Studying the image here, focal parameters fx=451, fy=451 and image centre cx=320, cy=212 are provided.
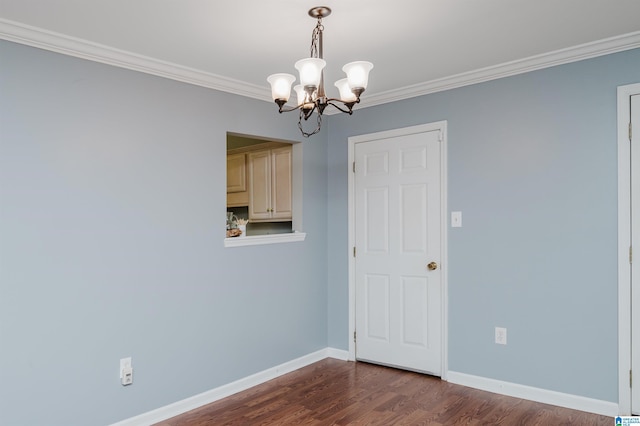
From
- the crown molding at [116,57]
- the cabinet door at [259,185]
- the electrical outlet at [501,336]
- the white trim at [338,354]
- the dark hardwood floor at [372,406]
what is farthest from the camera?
the cabinet door at [259,185]

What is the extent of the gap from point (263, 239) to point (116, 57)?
1.70m

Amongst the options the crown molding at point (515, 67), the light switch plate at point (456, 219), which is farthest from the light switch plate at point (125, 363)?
the crown molding at point (515, 67)

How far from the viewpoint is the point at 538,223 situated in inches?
124

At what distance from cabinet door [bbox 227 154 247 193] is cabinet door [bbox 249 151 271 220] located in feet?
0.42

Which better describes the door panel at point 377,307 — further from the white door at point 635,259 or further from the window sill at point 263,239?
the white door at point 635,259

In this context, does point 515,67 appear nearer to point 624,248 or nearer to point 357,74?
point 624,248

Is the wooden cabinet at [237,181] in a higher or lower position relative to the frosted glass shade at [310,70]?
lower

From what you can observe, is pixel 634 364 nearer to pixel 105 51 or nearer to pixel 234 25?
pixel 234 25

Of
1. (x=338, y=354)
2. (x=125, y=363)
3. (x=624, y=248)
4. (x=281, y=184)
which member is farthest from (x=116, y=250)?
(x=624, y=248)

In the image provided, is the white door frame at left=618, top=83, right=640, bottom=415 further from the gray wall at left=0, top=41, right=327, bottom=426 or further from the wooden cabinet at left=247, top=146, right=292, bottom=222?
the wooden cabinet at left=247, top=146, right=292, bottom=222

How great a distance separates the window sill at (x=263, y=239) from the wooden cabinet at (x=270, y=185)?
1.01 feet

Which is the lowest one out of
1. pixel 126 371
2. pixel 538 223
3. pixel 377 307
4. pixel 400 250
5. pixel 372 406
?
pixel 372 406

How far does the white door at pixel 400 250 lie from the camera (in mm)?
3678

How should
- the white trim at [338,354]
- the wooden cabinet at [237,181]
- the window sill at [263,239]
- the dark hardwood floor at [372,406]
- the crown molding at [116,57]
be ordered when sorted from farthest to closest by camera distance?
the wooden cabinet at [237,181], the white trim at [338,354], the window sill at [263,239], the dark hardwood floor at [372,406], the crown molding at [116,57]
